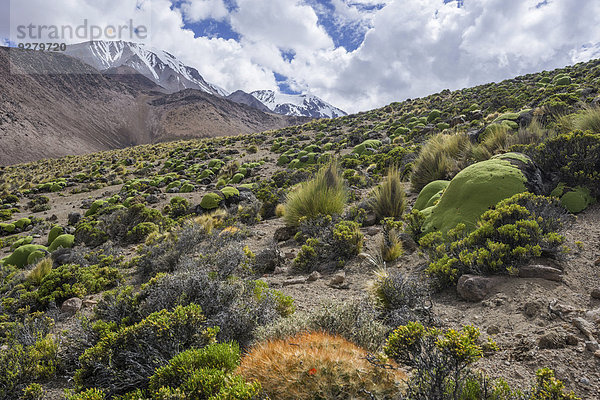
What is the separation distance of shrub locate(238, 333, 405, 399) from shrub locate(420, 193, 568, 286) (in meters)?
1.95

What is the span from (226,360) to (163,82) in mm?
183749

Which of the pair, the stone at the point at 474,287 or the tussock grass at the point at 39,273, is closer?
the stone at the point at 474,287

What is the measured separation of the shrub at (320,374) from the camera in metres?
1.61

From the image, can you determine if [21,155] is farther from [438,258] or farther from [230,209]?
[438,258]

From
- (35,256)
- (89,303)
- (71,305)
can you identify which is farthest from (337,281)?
(35,256)

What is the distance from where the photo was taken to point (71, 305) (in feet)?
14.9

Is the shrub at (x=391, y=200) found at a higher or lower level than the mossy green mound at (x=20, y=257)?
higher

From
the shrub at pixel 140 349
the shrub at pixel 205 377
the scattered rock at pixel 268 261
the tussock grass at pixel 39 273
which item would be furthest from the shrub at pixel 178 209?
the shrub at pixel 205 377

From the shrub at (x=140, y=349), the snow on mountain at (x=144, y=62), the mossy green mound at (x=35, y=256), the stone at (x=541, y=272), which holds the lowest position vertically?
the shrub at (x=140, y=349)

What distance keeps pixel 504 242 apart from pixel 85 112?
82071 mm

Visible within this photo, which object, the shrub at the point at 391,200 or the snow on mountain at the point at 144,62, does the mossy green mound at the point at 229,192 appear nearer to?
the shrub at the point at 391,200

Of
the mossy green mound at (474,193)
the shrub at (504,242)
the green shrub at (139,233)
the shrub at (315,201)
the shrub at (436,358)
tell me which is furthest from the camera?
the green shrub at (139,233)

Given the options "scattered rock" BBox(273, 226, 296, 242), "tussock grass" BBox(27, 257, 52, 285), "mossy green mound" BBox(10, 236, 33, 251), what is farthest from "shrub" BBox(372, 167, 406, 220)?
"mossy green mound" BBox(10, 236, 33, 251)

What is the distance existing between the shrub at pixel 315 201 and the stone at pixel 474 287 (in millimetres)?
3271
